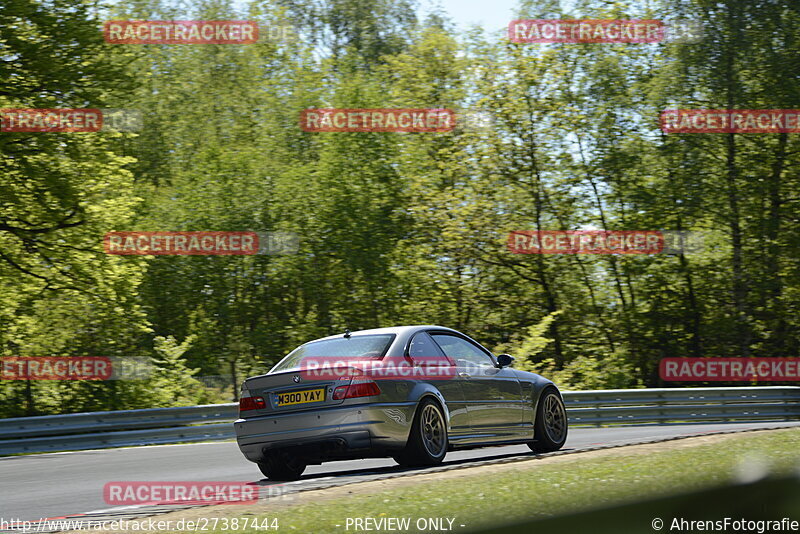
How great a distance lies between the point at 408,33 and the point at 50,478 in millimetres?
40534

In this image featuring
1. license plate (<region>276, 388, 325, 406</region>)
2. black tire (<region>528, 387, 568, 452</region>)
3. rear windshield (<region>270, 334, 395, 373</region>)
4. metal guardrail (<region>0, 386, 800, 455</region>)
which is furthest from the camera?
metal guardrail (<region>0, 386, 800, 455</region>)

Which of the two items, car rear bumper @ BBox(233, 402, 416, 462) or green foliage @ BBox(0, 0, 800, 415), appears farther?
green foliage @ BBox(0, 0, 800, 415)

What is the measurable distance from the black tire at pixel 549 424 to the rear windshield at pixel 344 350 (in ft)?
7.95

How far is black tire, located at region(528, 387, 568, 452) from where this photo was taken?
37.4 ft

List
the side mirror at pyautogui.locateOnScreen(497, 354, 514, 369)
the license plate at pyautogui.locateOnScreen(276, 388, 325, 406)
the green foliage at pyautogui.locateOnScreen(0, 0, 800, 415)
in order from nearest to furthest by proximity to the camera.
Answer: the license plate at pyautogui.locateOnScreen(276, 388, 325, 406) → the side mirror at pyautogui.locateOnScreen(497, 354, 514, 369) → the green foliage at pyautogui.locateOnScreen(0, 0, 800, 415)

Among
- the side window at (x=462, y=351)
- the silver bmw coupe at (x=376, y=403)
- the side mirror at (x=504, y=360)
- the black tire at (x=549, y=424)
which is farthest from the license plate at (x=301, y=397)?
the black tire at (x=549, y=424)

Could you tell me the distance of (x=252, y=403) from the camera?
9695 mm

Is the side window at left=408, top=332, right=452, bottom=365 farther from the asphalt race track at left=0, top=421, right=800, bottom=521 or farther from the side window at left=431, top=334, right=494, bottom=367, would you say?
the asphalt race track at left=0, top=421, right=800, bottom=521

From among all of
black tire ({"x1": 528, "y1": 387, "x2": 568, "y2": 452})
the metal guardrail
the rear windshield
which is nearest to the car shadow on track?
black tire ({"x1": 528, "y1": 387, "x2": 568, "y2": 452})

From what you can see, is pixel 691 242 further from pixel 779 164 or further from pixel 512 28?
pixel 512 28

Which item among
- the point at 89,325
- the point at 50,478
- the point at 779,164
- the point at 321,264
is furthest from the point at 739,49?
the point at 50,478

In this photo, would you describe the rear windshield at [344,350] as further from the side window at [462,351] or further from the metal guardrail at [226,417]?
the metal guardrail at [226,417]

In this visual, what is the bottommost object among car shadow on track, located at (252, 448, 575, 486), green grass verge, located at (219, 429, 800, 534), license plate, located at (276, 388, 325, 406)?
car shadow on track, located at (252, 448, 575, 486)

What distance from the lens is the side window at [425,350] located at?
9.96m
